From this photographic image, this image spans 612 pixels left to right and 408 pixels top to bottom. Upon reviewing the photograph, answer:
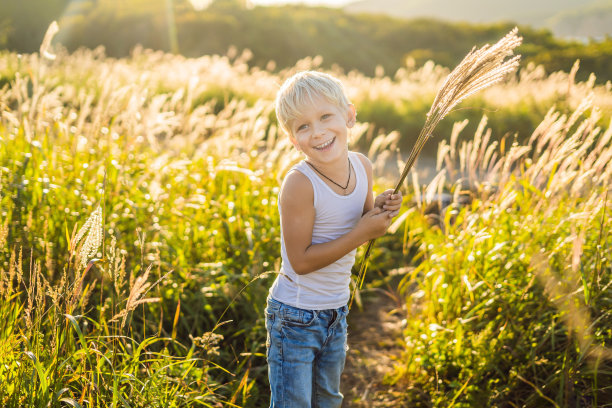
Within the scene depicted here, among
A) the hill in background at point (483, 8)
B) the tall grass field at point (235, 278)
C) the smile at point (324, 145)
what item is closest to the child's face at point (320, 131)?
the smile at point (324, 145)

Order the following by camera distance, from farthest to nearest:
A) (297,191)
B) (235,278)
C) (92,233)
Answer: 1. (235,278)
2. (297,191)
3. (92,233)

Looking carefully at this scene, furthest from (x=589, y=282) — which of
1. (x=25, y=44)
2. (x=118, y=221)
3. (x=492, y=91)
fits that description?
(x=25, y=44)

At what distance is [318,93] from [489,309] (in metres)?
1.66

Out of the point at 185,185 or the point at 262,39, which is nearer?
the point at 185,185

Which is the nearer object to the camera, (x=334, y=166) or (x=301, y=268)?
(x=301, y=268)

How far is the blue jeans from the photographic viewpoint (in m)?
1.99

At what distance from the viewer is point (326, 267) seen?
6.79 ft

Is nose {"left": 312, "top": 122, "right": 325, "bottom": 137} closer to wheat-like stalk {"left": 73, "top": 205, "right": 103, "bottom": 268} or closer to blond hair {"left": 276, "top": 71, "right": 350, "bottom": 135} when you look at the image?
blond hair {"left": 276, "top": 71, "right": 350, "bottom": 135}

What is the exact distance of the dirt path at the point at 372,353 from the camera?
9.70 feet

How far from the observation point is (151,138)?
357 centimetres

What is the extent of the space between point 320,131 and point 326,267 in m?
0.54

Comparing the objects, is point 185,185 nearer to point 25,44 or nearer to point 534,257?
point 534,257

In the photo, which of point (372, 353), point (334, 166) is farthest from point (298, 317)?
point (372, 353)

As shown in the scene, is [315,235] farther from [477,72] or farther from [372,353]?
[372,353]
